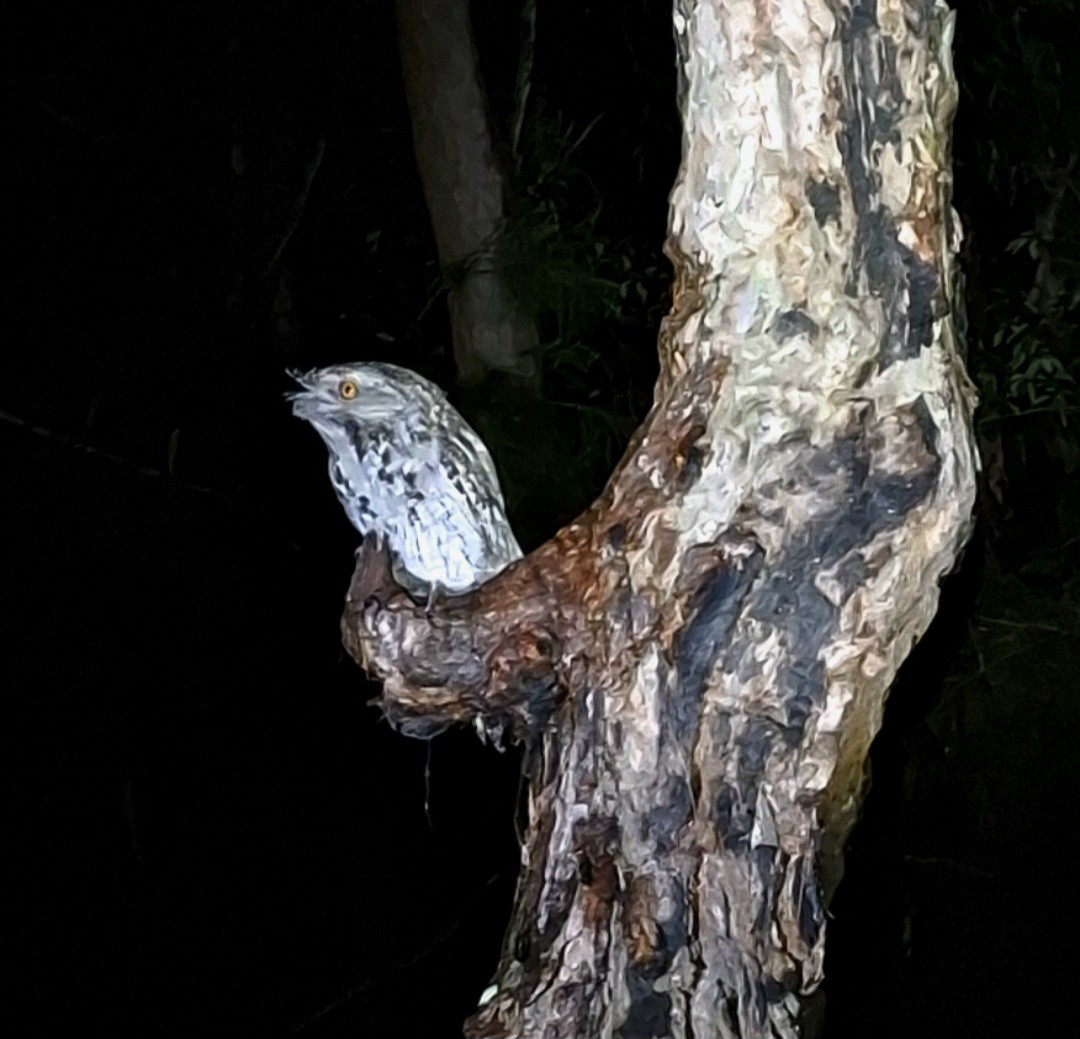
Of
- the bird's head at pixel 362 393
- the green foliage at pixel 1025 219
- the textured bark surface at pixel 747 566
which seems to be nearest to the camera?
the textured bark surface at pixel 747 566

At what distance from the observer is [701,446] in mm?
783

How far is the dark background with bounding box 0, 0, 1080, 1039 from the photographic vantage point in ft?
3.83

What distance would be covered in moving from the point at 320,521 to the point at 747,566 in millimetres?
534

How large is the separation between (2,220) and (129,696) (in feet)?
1.27

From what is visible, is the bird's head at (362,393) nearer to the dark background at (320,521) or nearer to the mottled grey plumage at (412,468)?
the mottled grey plumage at (412,468)

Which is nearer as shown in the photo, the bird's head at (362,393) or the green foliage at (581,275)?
the bird's head at (362,393)

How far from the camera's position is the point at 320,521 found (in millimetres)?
1231

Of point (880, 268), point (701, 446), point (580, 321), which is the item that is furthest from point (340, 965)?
point (880, 268)

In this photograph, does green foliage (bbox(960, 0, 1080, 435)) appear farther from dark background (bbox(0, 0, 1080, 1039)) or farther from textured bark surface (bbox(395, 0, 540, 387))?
textured bark surface (bbox(395, 0, 540, 387))

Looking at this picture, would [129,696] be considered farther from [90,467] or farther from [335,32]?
[335,32]

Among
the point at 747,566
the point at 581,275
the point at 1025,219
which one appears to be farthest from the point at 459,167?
the point at 747,566

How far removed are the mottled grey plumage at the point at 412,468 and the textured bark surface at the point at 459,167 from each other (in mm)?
243

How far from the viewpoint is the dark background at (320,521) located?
117cm

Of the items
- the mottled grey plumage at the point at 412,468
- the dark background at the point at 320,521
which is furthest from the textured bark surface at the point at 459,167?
the mottled grey plumage at the point at 412,468
